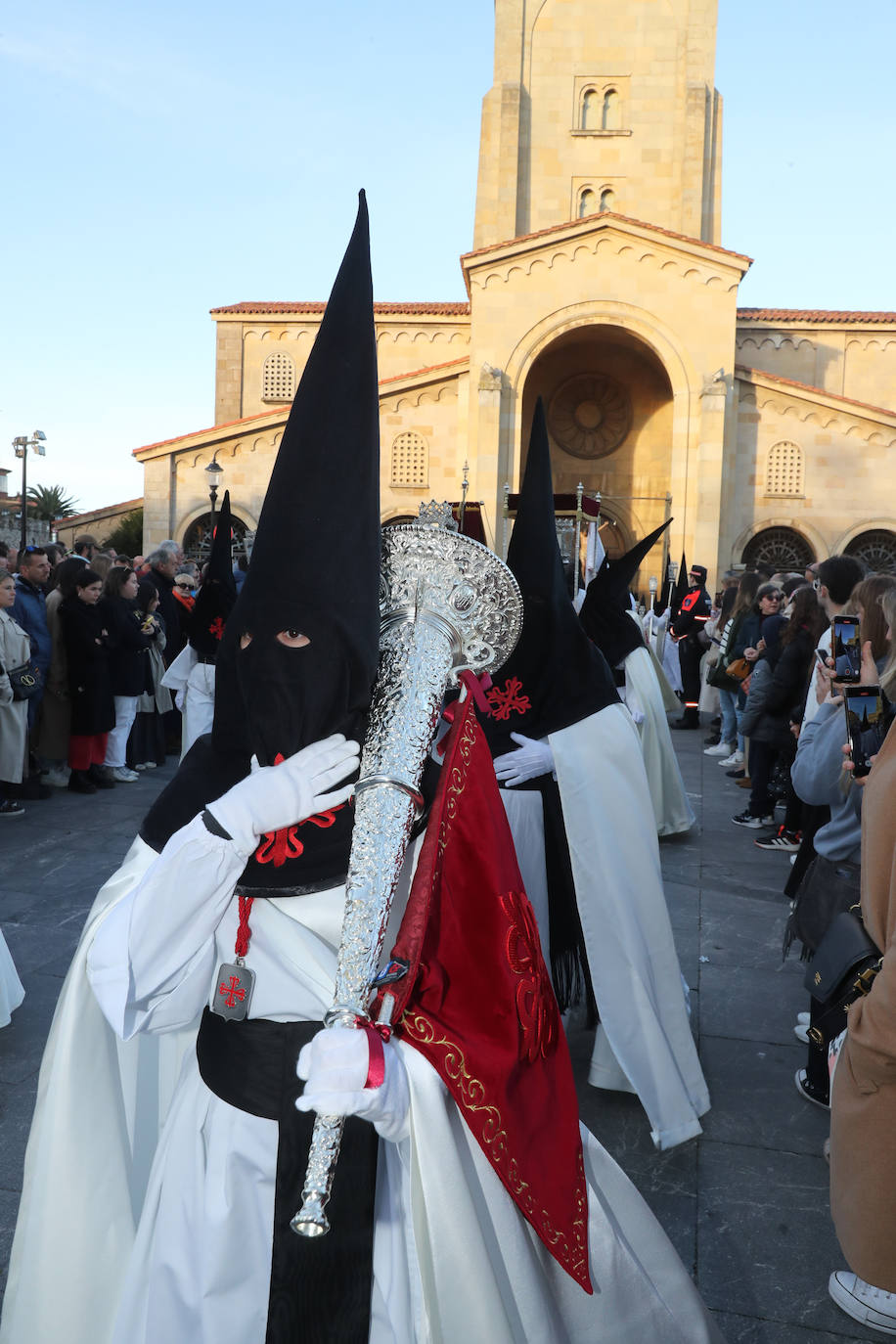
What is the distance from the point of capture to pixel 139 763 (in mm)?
10555

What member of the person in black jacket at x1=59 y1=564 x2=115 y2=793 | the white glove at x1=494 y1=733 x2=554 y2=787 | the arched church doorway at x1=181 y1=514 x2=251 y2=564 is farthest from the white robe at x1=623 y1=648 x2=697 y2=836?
the arched church doorway at x1=181 y1=514 x2=251 y2=564

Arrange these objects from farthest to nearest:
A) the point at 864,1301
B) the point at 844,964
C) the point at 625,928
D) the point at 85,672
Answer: the point at 85,672 → the point at 625,928 → the point at 864,1301 → the point at 844,964

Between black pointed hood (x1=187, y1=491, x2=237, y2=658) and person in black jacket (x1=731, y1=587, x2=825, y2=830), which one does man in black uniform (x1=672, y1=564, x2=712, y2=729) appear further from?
black pointed hood (x1=187, y1=491, x2=237, y2=658)

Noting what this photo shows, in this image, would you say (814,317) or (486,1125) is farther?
(814,317)

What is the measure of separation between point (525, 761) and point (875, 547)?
2291cm

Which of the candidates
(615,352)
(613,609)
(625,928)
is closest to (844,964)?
(625,928)

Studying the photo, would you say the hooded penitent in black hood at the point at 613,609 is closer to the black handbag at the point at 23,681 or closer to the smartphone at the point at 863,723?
the smartphone at the point at 863,723

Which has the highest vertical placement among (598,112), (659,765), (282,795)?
(598,112)

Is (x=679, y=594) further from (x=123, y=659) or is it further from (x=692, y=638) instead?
(x=123, y=659)

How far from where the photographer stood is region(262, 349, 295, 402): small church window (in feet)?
101

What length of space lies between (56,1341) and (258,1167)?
618 millimetres

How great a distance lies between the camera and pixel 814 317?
28.1 m

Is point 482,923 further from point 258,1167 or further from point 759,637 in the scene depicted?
point 759,637

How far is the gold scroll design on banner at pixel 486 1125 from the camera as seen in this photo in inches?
71.7
